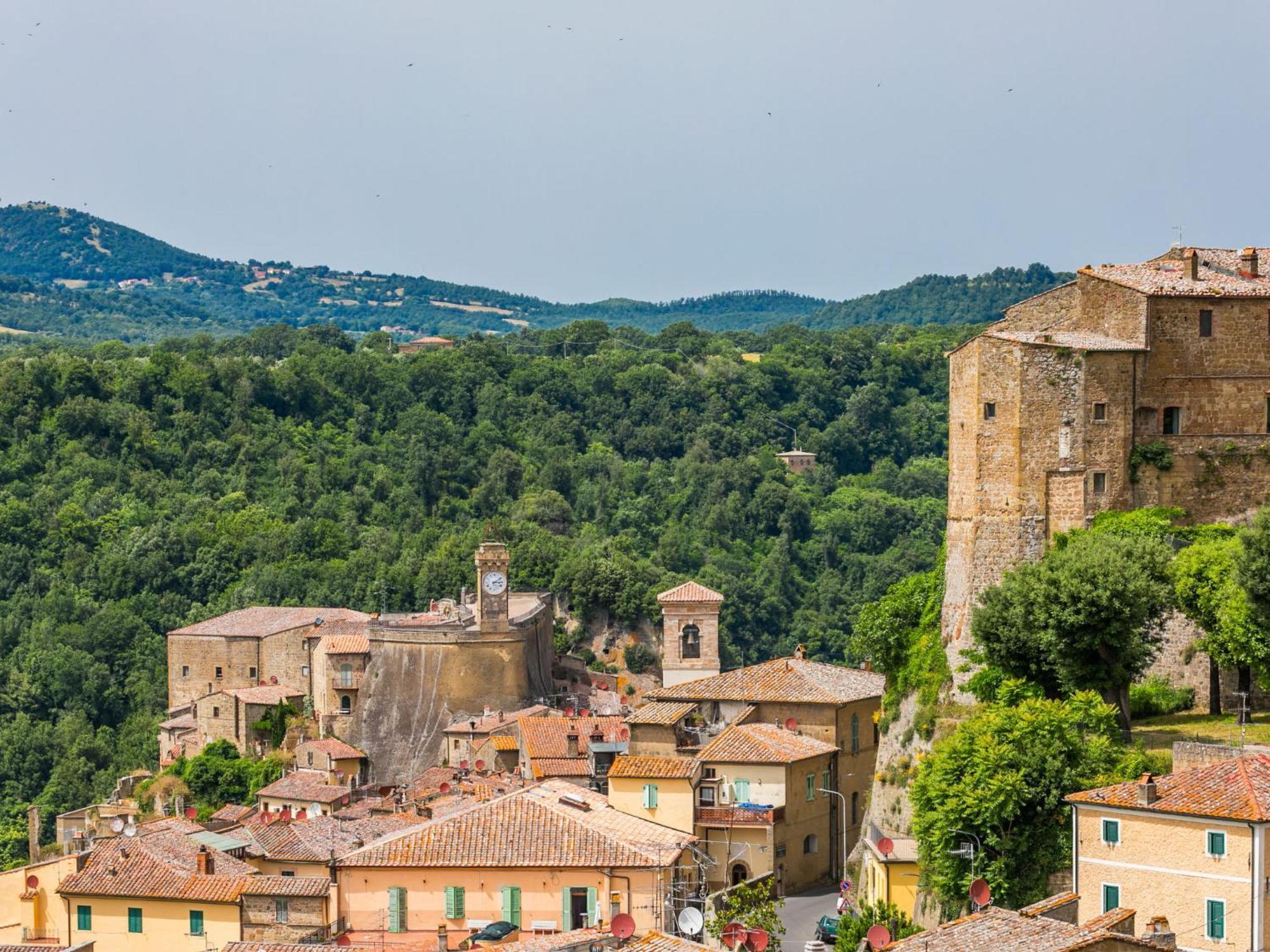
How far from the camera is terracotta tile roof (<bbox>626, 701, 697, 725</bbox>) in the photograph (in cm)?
4922

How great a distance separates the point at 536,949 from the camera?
32031mm

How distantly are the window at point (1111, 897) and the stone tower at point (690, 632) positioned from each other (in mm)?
42266

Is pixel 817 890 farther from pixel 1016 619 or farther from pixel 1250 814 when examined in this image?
pixel 1250 814

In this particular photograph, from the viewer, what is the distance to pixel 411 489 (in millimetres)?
129125

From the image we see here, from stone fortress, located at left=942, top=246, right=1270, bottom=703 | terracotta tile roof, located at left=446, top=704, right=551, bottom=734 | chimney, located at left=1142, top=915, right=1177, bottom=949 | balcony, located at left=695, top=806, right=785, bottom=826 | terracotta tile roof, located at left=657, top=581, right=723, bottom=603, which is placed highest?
stone fortress, located at left=942, top=246, right=1270, bottom=703

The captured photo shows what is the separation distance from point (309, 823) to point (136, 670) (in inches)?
1952

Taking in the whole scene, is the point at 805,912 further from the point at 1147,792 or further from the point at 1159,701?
the point at 1147,792

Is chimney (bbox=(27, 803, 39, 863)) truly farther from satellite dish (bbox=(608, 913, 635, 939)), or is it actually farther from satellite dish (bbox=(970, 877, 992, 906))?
satellite dish (bbox=(970, 877, 992, 906))

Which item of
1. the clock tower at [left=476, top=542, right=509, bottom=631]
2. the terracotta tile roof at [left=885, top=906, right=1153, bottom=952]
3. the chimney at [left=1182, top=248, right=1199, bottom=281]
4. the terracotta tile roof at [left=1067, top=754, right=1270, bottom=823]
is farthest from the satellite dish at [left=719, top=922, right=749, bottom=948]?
the clock tower at [left=476, top=542, right=509, bottom=631]

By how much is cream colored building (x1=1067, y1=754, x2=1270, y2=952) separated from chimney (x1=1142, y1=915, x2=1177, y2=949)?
604 millimetres

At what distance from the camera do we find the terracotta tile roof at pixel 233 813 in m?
57.2

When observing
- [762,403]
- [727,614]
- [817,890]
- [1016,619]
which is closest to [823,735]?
[817,890]

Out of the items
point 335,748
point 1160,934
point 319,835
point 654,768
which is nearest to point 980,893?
point 1160,934

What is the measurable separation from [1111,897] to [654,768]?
576 inches
